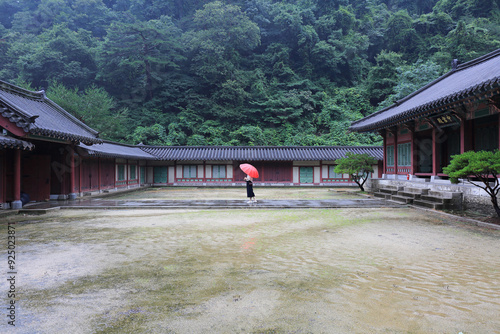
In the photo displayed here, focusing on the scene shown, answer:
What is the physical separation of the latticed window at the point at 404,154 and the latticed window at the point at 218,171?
17.7m

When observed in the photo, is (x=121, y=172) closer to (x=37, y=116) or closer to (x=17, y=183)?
(x=17, y=183)

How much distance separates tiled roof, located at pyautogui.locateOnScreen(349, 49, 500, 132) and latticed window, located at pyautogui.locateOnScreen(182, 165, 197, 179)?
16.4 m

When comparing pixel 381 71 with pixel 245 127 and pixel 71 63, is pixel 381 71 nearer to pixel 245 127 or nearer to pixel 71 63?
pixel 245 127

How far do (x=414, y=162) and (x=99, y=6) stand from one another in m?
68.5

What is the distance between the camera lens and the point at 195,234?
28.3ft

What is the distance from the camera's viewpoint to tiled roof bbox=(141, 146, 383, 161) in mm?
31703

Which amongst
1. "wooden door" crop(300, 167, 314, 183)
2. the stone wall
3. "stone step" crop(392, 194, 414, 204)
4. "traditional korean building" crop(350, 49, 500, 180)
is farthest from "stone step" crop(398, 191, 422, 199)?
"wooden door" crop(300, 167, 314, 183)

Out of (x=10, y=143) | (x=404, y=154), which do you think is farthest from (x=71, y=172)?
(x=404, y=154)

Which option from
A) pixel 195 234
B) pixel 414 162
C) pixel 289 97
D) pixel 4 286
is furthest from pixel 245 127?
pixel 4 286

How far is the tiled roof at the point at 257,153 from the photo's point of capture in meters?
31.7

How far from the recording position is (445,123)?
14.8 m

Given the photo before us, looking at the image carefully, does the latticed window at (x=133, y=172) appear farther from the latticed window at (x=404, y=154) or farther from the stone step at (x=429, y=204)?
the stone step at (x=429, y=204)

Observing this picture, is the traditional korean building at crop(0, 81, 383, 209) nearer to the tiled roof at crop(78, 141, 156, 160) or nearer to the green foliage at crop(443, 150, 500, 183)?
the tiled roof at crop(78, 141, 156, 160)

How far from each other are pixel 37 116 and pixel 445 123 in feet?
58.0
